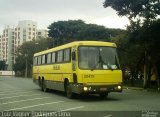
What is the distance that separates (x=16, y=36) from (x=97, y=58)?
6357 inches

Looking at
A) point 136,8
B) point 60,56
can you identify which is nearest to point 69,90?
point 60,56

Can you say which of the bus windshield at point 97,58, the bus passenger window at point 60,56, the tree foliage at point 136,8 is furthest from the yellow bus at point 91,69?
the tree foliage at point 136,8

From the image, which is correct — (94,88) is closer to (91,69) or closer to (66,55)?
(91,69)

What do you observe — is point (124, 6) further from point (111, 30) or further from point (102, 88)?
point (111, 30)

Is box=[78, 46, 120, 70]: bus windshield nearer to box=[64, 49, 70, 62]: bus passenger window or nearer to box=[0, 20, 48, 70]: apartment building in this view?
box=[64, 49, 70, 62]: bus passenger window

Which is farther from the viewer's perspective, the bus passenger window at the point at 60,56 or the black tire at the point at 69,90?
the bus passenger window at the point at 60,56

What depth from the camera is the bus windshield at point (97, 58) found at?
2052 cm

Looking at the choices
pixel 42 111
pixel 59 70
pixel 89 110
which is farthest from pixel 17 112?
pixel 59 70

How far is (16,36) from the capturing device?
17912 centimetres

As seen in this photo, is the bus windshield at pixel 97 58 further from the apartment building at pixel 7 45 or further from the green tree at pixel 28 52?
the apartment building at pixel 7 45

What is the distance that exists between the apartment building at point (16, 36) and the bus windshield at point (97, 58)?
151 meters

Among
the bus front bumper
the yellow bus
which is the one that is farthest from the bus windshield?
the bus front bumper

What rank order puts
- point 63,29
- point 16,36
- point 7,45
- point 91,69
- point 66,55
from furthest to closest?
point 7,45
point 16,36
point 63,29
point 66,55
point 91,69

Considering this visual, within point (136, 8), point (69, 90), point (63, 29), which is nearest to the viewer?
point (69, 90)
